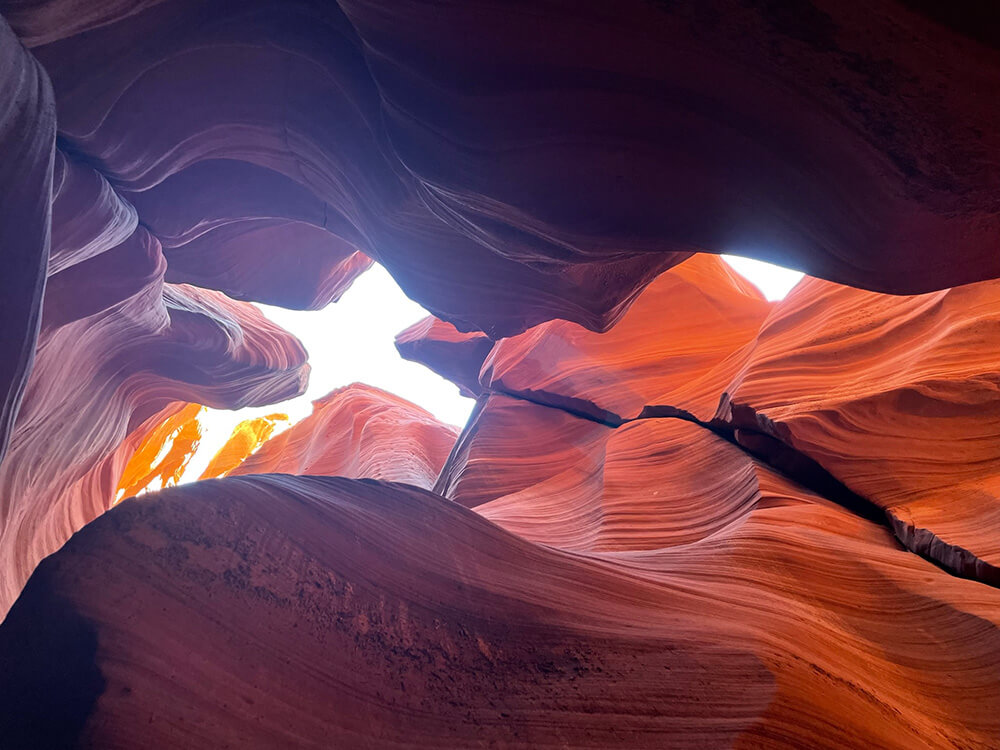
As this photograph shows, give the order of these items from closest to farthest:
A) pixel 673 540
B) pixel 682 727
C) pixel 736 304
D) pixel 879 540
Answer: pixel 682 727 → pixel 879 540 → pixel 673 540 → pixel 736 304

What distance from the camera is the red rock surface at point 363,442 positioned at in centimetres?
980

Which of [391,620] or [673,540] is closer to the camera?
[391,620]

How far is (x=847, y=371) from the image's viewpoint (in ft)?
15.7

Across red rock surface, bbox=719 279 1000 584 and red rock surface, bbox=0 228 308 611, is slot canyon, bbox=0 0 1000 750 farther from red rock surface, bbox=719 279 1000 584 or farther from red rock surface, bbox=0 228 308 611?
red rock surface, bbox=0 228 308 611

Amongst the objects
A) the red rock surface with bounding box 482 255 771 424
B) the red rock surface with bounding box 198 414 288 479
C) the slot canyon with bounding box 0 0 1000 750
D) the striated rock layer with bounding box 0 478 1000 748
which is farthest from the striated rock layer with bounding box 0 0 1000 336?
the red rock surface with bounding box 198 414 288 479

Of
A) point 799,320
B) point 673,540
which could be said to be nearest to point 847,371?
point 799,320

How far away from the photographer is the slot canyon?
1.73 metres

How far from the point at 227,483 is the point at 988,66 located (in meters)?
2.89

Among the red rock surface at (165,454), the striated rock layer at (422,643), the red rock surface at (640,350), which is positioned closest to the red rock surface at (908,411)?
the striated rock layer at (422,643)

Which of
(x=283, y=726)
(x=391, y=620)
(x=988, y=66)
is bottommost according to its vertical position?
(x=283, y=726)

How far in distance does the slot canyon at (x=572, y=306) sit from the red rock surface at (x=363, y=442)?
519cm

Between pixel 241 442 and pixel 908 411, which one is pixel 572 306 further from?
pixel 241 442

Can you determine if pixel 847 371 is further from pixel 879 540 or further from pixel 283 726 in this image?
pixel 283 726

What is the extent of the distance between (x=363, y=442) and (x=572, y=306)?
23.3 ft
